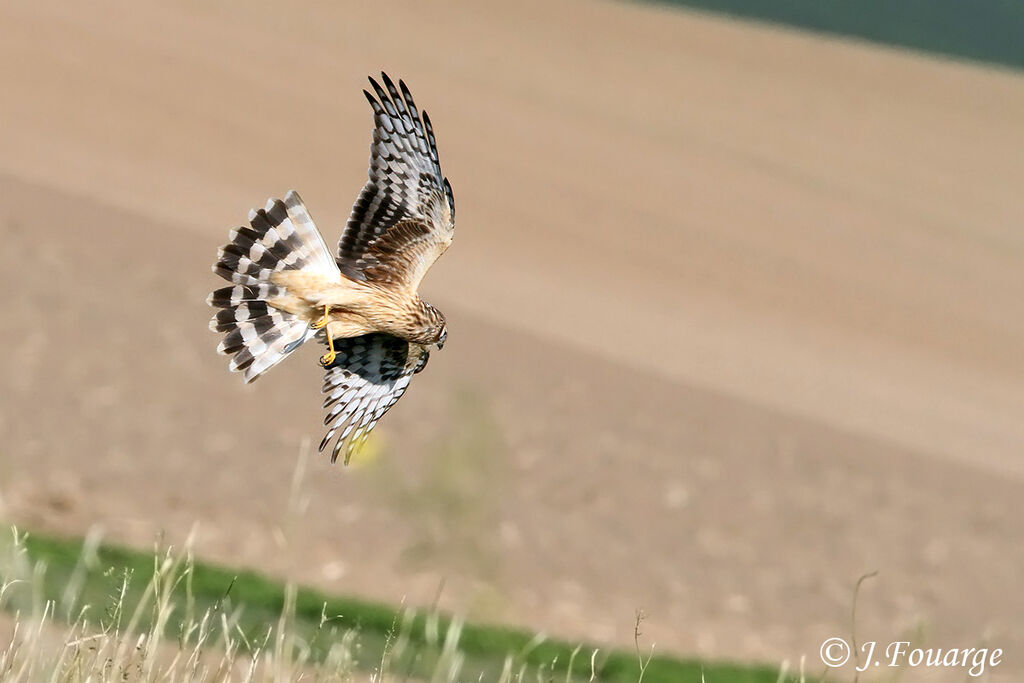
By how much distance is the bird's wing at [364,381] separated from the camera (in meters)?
3.44

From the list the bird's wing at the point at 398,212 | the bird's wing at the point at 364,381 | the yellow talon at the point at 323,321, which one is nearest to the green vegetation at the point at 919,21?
the bird's wing at the point at 398,212

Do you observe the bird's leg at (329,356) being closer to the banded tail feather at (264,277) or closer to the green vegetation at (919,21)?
the banded tail feather at (264,277)

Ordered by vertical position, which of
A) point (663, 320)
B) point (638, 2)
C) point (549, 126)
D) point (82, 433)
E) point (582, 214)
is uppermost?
point (638, 2)

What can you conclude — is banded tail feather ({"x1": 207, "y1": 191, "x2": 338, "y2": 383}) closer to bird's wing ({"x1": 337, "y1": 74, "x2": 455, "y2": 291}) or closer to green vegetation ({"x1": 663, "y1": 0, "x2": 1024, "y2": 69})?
bird's wing ({"x1": 337, "y1": 74, "x2": 455, "y2": 291})

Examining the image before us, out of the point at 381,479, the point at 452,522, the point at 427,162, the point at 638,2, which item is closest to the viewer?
the point at 452,522

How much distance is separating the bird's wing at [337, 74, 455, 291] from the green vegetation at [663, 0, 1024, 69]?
1107 inches

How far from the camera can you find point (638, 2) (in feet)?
105

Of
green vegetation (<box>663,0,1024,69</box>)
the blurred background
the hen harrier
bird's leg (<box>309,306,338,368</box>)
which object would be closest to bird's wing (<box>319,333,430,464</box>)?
the hen harrier

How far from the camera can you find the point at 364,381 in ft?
11.9

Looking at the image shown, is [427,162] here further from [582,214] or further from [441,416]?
[582,214]

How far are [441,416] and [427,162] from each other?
10501 mm

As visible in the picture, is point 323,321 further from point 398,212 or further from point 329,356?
point 398,212

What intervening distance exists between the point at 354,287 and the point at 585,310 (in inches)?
615

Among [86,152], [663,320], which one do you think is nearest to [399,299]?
[663,320]
